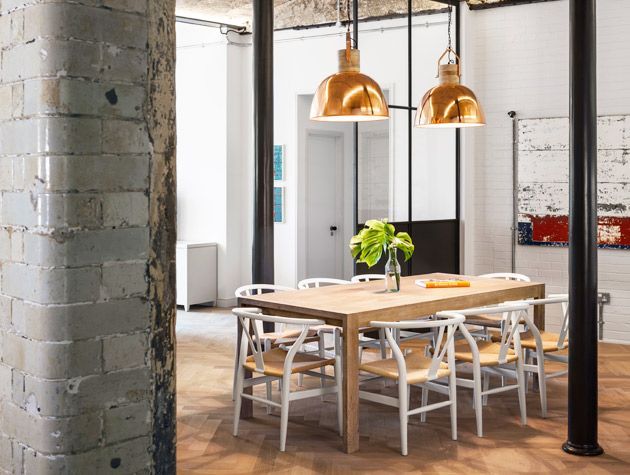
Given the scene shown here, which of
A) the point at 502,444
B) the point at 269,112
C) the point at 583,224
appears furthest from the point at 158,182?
the point at 269,112

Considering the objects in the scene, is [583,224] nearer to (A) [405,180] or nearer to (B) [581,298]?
(B) [581,298]

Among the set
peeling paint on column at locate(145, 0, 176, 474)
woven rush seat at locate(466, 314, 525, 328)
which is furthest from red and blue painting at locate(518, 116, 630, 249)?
peeling paint on column at locate(145, 0, 176, 474)

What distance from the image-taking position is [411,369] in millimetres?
4398

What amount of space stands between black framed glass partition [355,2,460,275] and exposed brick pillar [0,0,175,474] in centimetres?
564

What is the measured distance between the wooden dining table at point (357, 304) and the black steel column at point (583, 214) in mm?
982

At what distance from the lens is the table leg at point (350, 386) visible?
4.23m

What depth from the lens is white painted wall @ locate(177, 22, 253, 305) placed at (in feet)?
30.7

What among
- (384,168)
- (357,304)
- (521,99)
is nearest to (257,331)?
(357,304)

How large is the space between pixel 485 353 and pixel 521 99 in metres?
3.76

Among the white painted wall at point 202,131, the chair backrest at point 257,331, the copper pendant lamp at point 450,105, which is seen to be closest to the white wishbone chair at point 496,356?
the chair backrest at point 257,331

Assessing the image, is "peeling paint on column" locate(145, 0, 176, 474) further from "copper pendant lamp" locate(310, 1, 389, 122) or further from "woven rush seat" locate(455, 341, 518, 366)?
"woven rush seat" locate(455, 341, 518, 366)

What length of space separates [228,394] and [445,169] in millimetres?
3647

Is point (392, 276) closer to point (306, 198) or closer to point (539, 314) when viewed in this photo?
point (539, 314)

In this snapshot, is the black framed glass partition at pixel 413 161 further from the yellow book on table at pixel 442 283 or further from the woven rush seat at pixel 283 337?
the woven rush seat at pixel 283 337
